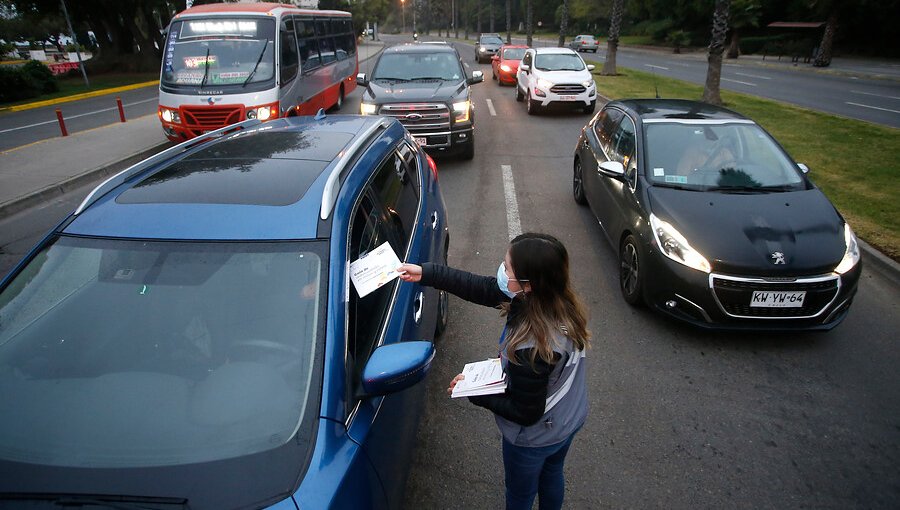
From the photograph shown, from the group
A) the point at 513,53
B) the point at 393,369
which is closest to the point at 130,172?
the point at 393,369

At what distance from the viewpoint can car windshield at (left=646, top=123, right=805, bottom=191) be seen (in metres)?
5.00

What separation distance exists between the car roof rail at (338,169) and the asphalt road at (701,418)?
1762 millimetres

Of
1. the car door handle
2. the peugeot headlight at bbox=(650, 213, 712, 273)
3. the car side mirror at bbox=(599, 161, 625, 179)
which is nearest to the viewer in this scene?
the car door handle

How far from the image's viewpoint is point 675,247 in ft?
14.4

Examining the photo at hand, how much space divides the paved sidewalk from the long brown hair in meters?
8.99

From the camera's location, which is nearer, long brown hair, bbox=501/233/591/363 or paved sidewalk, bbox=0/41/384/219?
long brown hair, bbox=501/233/591/363

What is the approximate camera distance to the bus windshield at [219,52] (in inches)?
399

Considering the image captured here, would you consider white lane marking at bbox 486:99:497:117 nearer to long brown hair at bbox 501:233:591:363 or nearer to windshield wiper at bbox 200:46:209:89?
windshield wiper at bbox 200:46:209:89

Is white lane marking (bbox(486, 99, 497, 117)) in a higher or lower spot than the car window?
lower

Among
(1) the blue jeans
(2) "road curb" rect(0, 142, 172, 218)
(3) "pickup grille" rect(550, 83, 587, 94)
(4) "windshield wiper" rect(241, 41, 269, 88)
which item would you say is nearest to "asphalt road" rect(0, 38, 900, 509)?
(1) the blue jeans

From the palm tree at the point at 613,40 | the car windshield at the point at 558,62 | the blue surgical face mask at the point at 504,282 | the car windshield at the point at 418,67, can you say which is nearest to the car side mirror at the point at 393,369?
the blue surgical face mask at the point at 504,282

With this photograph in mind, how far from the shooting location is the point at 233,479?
171 cm

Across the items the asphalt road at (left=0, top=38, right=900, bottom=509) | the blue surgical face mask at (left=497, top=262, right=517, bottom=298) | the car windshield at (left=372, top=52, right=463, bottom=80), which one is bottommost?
the asphalt road at (left=0, top=38, right=900, bottom=509)

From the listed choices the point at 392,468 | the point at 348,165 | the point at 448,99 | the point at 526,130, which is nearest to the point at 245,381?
the point at 392,468
